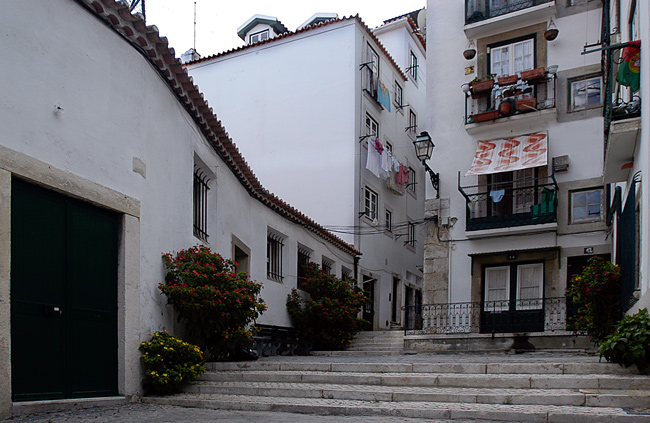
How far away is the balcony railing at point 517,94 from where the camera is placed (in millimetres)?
17359

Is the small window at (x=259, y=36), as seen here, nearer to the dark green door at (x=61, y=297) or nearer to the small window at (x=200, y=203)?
the small window at (x=200, y=203)

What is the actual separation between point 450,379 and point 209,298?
3.80 m

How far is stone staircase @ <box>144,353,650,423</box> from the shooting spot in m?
6.79

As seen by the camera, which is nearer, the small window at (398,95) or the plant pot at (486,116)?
the plant pot at (486,116)

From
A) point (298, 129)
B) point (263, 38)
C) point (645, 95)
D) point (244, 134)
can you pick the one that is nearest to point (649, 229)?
point (645, 95)

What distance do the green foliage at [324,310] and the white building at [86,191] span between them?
637 cm

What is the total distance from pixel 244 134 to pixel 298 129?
2234mm

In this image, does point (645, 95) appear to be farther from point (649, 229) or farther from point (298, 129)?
point (298, 129)

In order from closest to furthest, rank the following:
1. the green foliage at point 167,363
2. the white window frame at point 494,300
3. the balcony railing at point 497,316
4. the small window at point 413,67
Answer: the green foliage at point 167,363, the balcony railing at point 497,316, the white window frame at point 494,300, the small window at point 413,67

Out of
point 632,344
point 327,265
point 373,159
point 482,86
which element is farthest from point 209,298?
point 373,159

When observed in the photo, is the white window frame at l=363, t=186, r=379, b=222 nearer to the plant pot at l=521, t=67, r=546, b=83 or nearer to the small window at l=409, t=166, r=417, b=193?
the small window at l=409, t=166, r=417, b=193

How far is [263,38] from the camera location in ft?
85.1

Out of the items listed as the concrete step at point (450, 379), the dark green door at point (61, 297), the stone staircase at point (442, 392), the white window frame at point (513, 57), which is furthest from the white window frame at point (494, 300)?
the dark green door at point (61, 297)

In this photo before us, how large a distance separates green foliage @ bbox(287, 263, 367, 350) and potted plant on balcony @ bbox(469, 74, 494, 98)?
21.6ft
